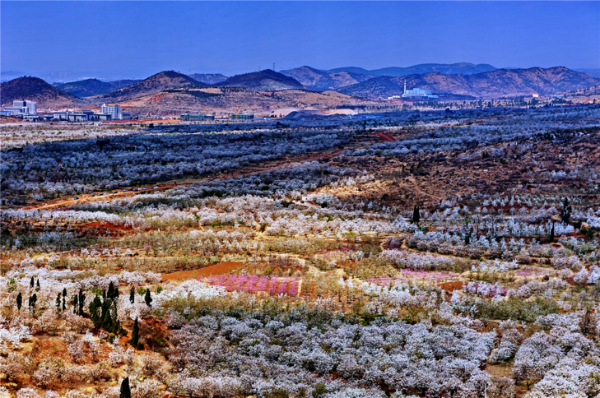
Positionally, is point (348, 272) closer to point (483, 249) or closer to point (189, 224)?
point (483, 249)

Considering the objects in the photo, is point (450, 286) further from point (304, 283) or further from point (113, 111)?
point (113, 111)

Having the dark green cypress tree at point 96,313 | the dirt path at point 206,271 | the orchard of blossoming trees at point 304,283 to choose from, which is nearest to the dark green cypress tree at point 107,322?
the orchard of blossoming trees at point 304,283

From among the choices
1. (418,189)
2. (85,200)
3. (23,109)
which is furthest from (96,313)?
(23,109)

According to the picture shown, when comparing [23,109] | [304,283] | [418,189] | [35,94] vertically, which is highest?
[35,94]

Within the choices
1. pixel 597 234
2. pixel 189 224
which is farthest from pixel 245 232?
pixel 597 234

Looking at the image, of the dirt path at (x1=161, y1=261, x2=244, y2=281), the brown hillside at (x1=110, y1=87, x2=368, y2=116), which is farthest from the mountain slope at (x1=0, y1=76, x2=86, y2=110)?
the dirt path at (x1=161, y1=261, x2=244, y2=281)
